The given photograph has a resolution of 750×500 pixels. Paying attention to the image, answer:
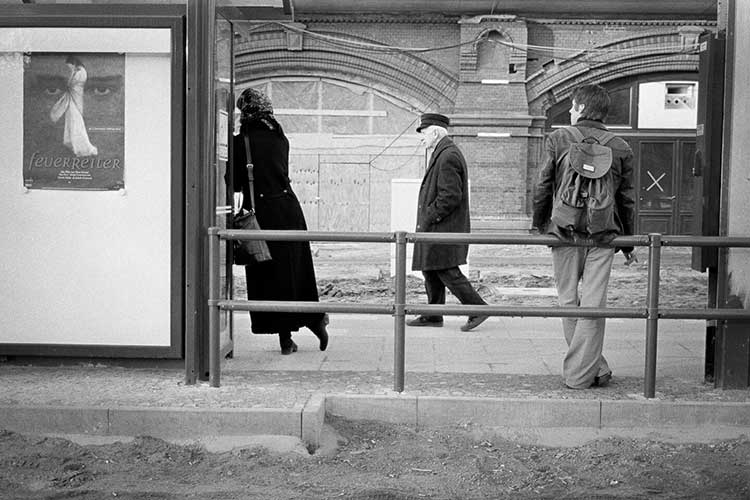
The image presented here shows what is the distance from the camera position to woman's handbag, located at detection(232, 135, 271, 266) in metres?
6.83

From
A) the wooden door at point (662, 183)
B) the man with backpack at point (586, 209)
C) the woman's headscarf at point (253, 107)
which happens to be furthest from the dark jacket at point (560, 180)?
the wooden door at point (662, 183)

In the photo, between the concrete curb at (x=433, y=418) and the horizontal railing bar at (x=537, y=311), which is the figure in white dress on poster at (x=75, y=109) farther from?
the horizontal railing bar at (x=537, y=311)

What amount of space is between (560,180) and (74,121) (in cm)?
313

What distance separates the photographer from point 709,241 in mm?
5859

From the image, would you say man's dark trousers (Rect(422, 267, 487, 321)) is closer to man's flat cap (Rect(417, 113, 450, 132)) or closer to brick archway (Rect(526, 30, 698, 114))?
man's flat cap (Rect(417, 113, 450, 132))

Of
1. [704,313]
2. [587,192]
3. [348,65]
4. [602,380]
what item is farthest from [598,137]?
[348,65]

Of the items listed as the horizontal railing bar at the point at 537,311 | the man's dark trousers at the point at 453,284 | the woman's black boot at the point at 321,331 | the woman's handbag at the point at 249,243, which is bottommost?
the woman's black boot at the point at 321,331

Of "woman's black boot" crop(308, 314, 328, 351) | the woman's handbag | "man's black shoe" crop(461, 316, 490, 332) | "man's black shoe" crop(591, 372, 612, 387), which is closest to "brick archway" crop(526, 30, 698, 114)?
"man's black shoe" crop(461, 316, 490, 332)

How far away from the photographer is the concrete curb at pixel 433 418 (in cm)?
545

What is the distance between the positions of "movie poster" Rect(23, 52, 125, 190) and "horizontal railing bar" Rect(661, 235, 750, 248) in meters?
3.47

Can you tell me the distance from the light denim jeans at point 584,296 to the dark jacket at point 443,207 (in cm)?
255

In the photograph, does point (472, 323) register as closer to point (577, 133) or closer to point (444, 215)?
point (444, 215)

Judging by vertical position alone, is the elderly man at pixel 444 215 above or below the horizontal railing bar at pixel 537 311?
above

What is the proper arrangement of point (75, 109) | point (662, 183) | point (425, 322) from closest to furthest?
point (75, 109), point (425, 322), point (662, 183)
